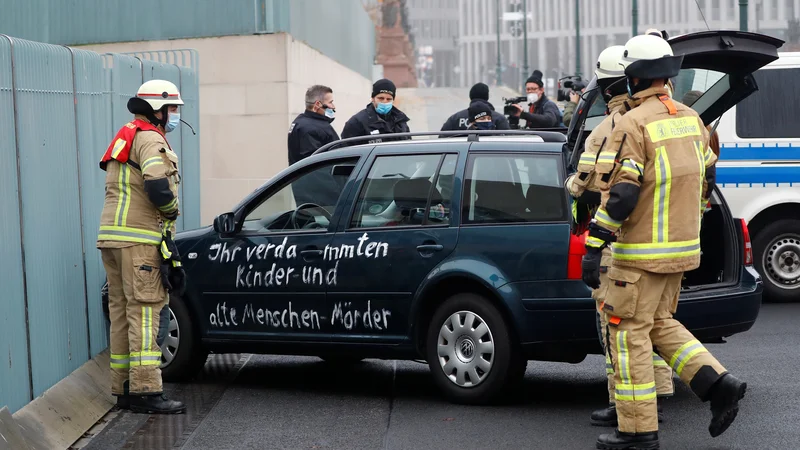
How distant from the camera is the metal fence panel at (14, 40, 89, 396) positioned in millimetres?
6715

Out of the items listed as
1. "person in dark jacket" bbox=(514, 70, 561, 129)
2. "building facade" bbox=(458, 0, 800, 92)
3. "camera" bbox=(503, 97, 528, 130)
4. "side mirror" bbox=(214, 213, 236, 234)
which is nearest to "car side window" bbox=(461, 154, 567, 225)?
"side mirror" bbox=(214, 213, 236, 234)

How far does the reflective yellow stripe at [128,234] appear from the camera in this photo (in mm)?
7039

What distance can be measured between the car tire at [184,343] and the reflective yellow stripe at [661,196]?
3.45 m

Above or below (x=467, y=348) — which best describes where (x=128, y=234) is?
above

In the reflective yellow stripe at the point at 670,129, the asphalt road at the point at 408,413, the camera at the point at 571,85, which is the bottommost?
the asphalt road at the point at 408,413

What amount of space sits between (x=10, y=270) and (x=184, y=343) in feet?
6.02

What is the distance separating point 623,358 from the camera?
5836 millimetres

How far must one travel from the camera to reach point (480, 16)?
163m

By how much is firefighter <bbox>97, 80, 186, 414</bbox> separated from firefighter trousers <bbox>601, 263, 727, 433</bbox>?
265cm

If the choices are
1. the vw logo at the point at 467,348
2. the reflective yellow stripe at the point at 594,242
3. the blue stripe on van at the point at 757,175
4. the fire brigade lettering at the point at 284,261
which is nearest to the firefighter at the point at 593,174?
the reflective yellow stripe at the point at 594,242

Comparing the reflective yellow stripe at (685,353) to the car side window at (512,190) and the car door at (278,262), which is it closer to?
the car side window at (512,190)

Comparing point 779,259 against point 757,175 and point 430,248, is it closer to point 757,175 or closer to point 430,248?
point 757,175

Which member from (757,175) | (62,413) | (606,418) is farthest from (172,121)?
(757,175)

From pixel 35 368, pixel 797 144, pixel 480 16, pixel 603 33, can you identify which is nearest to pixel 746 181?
pixel 797 144
